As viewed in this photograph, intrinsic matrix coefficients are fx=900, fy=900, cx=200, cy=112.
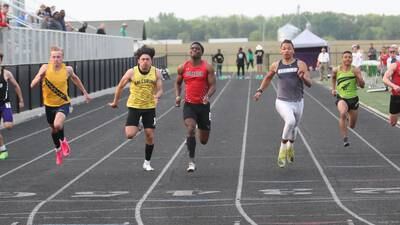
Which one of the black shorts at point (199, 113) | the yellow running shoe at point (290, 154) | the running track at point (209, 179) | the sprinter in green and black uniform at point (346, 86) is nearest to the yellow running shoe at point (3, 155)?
the running track at point (209, 179)

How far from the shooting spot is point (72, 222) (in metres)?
9.22

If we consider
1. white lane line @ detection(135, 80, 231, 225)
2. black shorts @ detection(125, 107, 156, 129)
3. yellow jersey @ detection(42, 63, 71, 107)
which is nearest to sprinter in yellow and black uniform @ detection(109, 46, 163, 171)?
black shorts @ detection(125, 107, 156, 129)

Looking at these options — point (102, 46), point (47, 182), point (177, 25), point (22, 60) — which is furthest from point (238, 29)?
point (47, 182)

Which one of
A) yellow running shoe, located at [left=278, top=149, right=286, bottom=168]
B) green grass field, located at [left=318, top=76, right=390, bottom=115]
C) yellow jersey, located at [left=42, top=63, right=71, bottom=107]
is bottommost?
Answer: green grass field, located at [left=318, top=76, right=390, bottom=115]

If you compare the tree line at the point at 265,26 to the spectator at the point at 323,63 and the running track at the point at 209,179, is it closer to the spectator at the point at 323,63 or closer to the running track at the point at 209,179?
the spectator at the point at 323,63

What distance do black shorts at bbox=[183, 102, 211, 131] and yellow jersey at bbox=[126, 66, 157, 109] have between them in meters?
0.51

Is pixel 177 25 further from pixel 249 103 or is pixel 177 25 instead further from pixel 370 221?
pixel 370 221

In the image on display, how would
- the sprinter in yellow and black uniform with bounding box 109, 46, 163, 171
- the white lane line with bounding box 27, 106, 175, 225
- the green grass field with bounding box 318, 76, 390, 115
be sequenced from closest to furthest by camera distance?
the white lane line with bounding box 27, 106, 175, 225, the sprinter in yellow and black uniform with bounding box 109, 46, 163, 171, the green grass field with bounding box 318, 76, 390, 115

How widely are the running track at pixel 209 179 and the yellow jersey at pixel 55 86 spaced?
1032mm

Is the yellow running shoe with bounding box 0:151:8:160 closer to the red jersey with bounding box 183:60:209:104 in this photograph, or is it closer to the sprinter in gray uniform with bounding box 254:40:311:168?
the red jersey with bounding box 183:60:209:104

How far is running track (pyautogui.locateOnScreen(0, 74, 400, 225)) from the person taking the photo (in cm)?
956

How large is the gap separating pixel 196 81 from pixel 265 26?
165m

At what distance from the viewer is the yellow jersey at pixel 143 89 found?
1330 cm

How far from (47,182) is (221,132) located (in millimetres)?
7768
